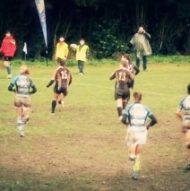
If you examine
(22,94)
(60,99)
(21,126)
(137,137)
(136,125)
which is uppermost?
(22,94)

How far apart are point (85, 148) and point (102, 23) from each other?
30.1 metres

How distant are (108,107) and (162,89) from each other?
545cm

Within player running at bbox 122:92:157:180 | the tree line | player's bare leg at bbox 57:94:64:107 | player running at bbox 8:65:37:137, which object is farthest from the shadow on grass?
the tree line

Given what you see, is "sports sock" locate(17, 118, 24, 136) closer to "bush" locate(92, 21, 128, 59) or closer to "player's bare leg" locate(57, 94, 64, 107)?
"player's bare leg" locate(57, 94, 64, 107)

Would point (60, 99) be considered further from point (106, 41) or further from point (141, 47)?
point (106, 41)

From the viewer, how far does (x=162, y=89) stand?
28.7m

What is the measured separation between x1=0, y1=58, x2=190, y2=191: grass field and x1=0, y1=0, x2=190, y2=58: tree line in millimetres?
17945

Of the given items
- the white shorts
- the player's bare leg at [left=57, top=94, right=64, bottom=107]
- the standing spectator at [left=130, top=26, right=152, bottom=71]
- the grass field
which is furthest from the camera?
the standing spectator at [left=130, top=26, right=152, bottom=71]

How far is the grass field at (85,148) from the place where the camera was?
45.1 feet

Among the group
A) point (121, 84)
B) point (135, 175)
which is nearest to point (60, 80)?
point (121, 84)

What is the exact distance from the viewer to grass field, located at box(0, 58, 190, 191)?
13750mm

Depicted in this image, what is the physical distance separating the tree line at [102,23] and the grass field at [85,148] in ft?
58.9

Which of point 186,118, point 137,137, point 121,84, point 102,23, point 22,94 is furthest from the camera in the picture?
point 102,23

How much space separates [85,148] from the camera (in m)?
17.0
